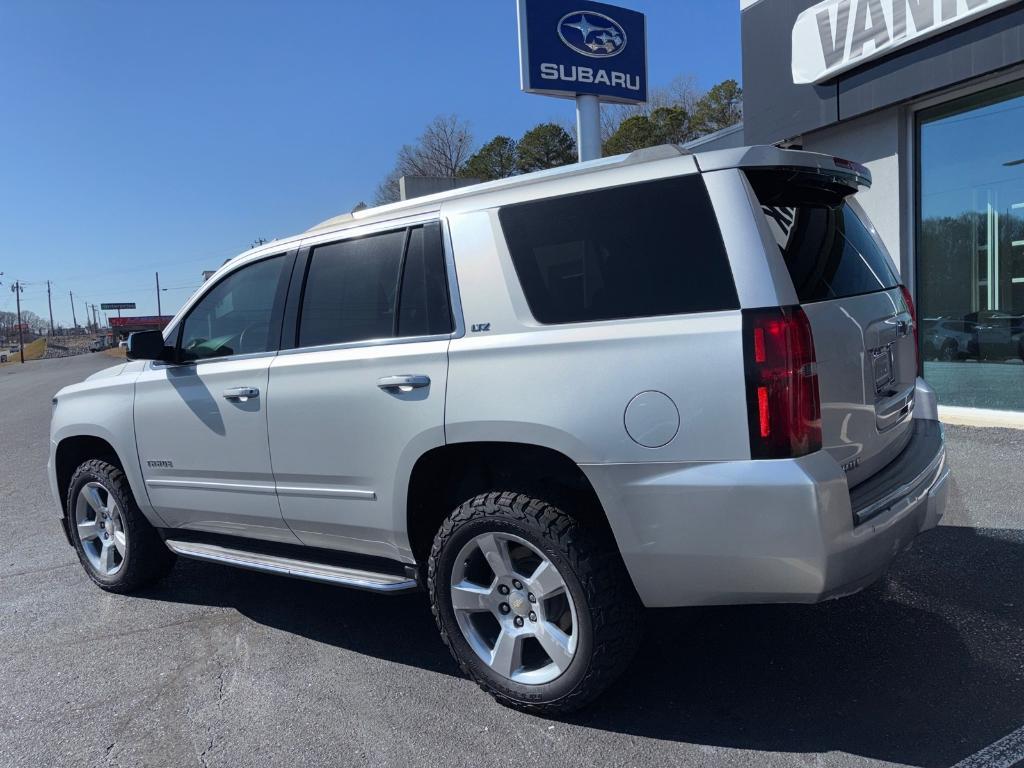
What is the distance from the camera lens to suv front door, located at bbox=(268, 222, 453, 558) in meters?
3.31

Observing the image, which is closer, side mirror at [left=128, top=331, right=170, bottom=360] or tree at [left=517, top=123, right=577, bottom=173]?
side mirror at [left=128, top=331, right=170, bottom=360]

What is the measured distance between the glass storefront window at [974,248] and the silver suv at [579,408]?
601cm

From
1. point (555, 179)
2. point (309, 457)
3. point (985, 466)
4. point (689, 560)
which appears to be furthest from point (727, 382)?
point (985, 466)

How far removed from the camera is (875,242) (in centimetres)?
371

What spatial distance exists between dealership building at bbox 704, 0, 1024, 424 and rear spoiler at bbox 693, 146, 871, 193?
6.12 meters

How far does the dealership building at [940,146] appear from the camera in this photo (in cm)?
834

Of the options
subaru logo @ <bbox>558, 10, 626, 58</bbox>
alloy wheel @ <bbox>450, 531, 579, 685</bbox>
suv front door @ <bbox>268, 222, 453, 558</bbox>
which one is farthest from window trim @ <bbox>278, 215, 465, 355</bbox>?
subaru logo @ <bbox>558, 10, 626, 58</bbox>

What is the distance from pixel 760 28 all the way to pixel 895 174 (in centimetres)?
281

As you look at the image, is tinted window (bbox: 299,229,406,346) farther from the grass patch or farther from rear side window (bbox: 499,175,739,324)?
the grass patch

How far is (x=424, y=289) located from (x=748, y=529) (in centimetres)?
165

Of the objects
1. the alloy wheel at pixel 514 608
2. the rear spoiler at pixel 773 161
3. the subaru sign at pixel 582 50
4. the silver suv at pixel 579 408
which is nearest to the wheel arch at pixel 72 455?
the silver suv at pixel 579 408

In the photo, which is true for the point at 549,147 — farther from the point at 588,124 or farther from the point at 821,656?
the point at 821,656

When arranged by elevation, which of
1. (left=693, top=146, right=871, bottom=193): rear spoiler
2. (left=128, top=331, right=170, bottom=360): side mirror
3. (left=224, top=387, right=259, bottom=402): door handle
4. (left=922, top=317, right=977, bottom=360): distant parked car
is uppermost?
(left=693, top=146, right=871, bottom=193): rear spoiler

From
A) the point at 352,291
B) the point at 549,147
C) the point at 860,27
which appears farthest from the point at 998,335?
the point at 549,147
